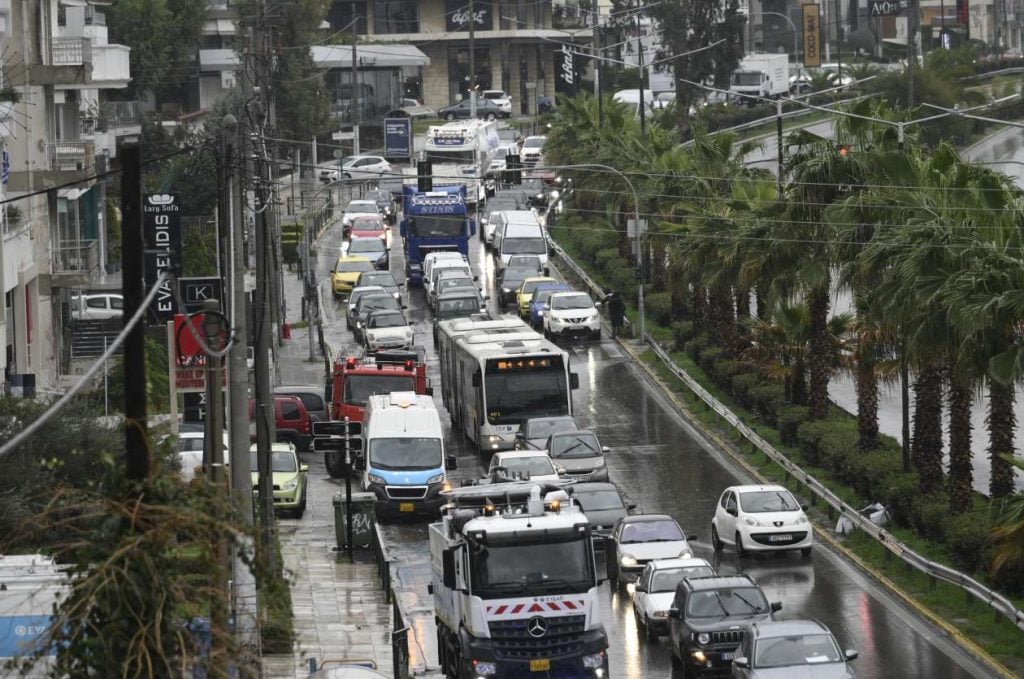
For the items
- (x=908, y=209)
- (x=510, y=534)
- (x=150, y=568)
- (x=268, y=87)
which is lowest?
(x=510, y=534)

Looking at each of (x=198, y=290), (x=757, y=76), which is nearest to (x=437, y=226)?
(x=198, y=290)

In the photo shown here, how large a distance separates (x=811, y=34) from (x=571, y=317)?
70.5 meters

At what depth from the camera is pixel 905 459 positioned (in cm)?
3794

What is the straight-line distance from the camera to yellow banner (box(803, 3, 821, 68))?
12162 cm

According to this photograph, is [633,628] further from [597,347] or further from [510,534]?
[597,347]

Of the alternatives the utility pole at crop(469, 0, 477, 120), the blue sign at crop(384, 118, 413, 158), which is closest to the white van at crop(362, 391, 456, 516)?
the blue sign at crop(384, 118, 413, 158)

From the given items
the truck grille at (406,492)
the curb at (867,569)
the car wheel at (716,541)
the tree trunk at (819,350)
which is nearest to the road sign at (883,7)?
the curb at (867,569)

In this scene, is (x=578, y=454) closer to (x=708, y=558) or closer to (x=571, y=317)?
(x=708, y=558)

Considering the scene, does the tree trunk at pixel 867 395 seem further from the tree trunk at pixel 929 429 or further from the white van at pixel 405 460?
the white van at pixel 405 460

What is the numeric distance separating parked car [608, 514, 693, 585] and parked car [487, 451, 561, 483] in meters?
3.62

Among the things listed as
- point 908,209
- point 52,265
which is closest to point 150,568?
point 908,209

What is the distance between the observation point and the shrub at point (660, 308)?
61344 millimetres

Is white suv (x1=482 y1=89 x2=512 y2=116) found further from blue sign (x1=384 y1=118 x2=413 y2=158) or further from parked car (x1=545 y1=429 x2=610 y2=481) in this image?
parked car (x1=545 y1=429 x2=610 y2=481)

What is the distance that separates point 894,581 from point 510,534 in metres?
11.0
